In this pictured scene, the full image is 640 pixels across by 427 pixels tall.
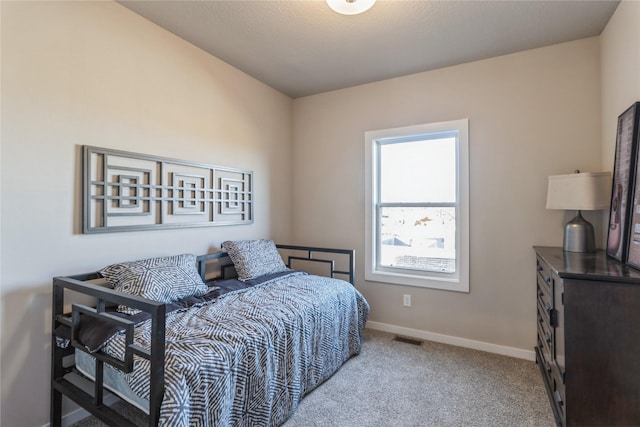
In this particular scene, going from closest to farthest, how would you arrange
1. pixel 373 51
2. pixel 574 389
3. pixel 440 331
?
pixel 574 389 < pixel 373 51 < pixel 440 331

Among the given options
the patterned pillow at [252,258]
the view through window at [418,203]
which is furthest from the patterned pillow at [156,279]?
the view through window at [418,203]

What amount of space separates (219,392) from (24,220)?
1.38 metres

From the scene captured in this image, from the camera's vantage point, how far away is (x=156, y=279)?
6.44ft

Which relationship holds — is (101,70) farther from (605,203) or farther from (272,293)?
(605,203)

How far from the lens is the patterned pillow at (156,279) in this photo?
1.87 metres

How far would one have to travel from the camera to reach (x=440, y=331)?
302cm

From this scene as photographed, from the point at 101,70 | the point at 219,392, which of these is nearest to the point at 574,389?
the point at 219,392

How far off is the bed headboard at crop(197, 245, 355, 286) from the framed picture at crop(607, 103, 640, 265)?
1848 millimetres

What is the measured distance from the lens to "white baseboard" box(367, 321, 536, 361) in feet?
8.80

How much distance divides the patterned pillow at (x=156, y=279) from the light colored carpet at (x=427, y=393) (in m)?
0.66

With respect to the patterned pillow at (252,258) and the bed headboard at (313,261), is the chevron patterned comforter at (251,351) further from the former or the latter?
the bed headboard at (313,261)

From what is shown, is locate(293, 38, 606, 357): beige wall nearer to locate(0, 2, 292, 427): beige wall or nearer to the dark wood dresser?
the dark wood dresser

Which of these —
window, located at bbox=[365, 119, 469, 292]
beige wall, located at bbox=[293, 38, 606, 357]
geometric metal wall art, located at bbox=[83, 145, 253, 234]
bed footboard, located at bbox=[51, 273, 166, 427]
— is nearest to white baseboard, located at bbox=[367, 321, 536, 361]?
beige wall, located at bbox=[293, 38, 606, 357]

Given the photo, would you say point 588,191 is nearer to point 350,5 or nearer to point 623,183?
point 623,183
